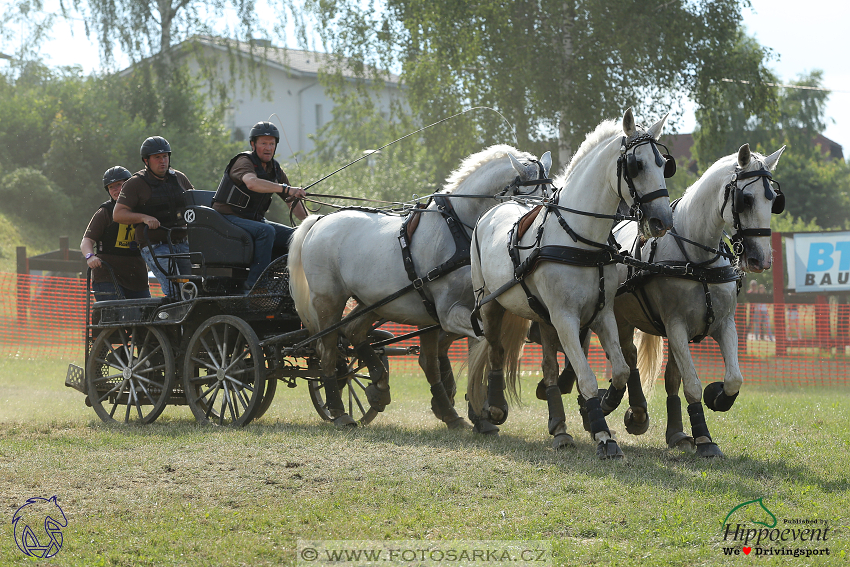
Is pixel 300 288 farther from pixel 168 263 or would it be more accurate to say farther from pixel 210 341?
pixel 168 263

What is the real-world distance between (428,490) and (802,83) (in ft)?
148

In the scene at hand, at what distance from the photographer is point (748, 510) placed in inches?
168

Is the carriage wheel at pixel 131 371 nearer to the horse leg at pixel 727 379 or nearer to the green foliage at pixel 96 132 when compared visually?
the horse leg at pixel 727 379

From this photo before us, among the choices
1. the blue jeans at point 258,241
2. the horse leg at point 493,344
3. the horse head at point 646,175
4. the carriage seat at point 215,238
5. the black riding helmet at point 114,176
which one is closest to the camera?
the horse head at point 646,175

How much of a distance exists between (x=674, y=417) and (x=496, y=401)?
1252 mm

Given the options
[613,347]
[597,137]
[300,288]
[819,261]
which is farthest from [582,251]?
[819,261]

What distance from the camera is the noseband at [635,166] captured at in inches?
207

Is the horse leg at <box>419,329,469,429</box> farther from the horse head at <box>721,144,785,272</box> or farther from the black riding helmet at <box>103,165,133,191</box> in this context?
the black riding helmet at <box>103,165,133,191</box>

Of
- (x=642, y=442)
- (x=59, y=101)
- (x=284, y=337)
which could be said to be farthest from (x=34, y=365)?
(x=59, y=101)

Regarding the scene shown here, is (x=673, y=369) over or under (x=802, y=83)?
under

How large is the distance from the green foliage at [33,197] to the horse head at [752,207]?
72.3 ft

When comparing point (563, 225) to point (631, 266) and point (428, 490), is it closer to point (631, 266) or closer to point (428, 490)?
point (631, 266)

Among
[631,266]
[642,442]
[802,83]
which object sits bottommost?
[642,442]

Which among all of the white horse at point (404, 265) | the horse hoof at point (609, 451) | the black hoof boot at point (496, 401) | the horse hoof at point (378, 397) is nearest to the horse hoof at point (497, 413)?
the black hoof boot at point (496, 401)
